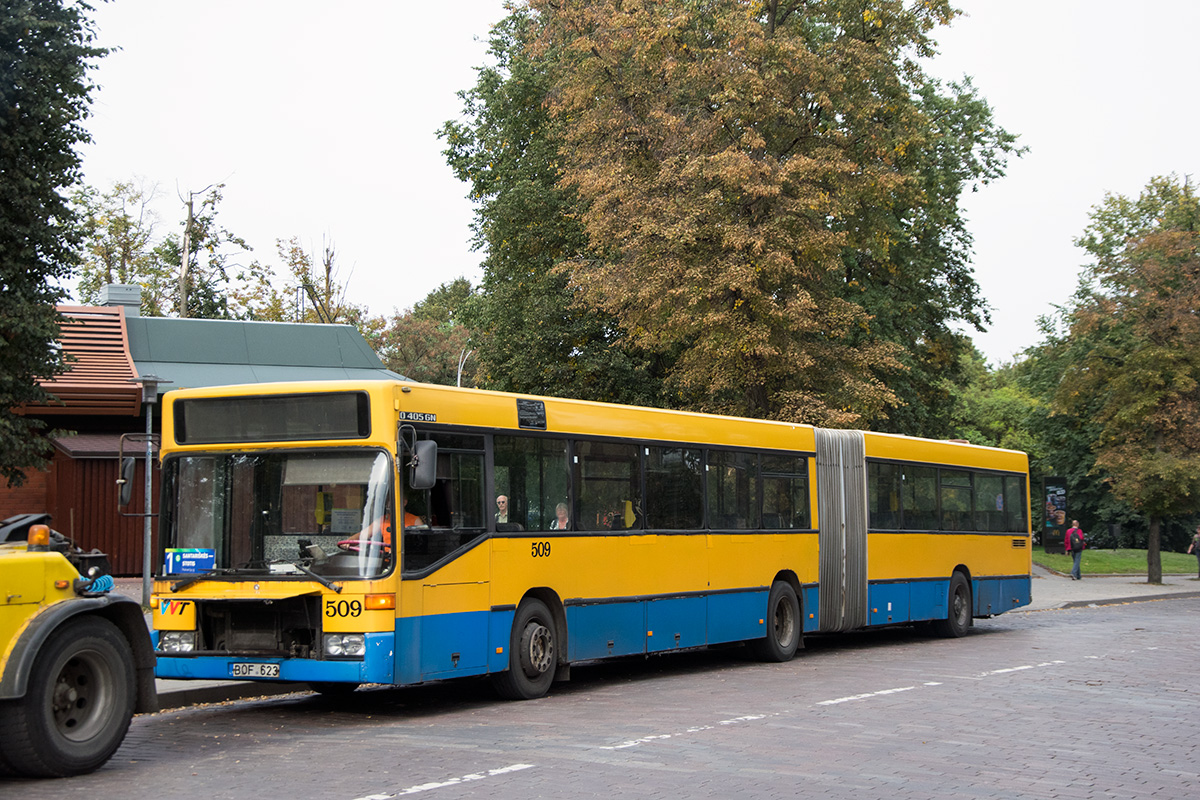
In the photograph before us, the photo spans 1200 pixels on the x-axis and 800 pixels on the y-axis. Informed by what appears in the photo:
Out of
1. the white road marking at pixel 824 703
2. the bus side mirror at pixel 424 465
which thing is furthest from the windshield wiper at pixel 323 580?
the white road marking at pixel 824 703

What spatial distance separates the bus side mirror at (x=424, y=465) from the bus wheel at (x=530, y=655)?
2304 millimetres

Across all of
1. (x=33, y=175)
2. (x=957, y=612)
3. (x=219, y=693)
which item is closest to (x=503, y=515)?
(x=219, y=693)

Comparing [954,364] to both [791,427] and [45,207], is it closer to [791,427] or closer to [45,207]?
[791,427]

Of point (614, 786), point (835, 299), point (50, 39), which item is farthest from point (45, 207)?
point (835, 299)

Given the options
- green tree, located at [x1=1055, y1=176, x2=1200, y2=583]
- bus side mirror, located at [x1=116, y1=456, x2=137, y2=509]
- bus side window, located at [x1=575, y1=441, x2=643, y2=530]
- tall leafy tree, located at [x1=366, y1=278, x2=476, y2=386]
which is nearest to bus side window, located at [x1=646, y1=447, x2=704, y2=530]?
bus side window, located at [x1=575, y1=441, x2=643, y2=530]

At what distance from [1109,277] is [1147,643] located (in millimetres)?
21081

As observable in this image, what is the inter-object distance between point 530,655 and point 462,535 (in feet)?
5.19

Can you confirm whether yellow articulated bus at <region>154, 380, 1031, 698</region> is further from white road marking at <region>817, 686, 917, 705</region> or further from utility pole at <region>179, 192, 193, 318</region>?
utility pole at <region>179, 192, 193, 318</region>

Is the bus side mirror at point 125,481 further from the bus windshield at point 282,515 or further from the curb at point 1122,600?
the curb at point 1122,600

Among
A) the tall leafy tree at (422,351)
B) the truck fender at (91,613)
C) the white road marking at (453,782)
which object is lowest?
the white road marking at (453,782)

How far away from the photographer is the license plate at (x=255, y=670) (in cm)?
1066

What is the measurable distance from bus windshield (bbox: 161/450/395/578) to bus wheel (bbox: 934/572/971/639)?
42.2 ft

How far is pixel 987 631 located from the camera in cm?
2233

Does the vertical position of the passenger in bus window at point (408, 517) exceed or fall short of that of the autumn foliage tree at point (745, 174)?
it falls short
